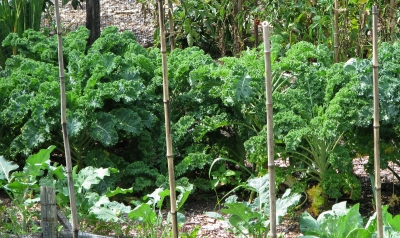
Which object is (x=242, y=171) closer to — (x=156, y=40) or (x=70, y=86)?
(x=70, y=86)

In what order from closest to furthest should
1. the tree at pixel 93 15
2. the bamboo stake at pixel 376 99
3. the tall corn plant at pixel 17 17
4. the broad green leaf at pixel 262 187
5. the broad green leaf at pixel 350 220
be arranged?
the bamboo stake at pixel 376 99 < the broad green leaf at pixel 350 220 < the broad green leaf at pixel 262 187 < the tall corn plant at pixel 17 17 < the tree at pixel 93 15

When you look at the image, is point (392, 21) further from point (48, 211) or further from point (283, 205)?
point (48, 211)

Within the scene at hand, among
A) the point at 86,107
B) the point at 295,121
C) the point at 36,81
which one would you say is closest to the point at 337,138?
the point at 295,121

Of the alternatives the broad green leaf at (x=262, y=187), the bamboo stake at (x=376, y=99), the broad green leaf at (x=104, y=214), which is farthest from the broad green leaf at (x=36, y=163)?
the bamboo stake at (x=376, y=99)

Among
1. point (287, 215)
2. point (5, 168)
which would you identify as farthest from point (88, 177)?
point (287, 215)

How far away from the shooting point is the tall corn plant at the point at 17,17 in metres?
8.12

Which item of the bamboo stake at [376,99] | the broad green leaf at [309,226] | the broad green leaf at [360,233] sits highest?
the bamboo stake at [376,99]

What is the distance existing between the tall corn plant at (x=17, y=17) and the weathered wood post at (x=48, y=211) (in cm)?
380

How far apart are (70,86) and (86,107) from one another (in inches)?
15.2

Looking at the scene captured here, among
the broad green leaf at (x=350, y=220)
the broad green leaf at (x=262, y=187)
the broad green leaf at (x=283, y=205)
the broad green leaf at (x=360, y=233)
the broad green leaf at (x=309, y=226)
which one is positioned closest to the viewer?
the broad green leaf at (x=360, y=233)

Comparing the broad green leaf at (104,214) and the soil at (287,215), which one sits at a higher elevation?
the broad green leaf at (104,214)

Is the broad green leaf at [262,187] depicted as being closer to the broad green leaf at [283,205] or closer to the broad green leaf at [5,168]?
the broad green leaf at [283,205]

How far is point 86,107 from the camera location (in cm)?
593

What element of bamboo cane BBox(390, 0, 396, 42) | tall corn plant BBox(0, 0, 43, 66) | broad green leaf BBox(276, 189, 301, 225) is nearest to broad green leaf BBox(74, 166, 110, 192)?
broad green leaf BBox(276, 189, 301, 225)
